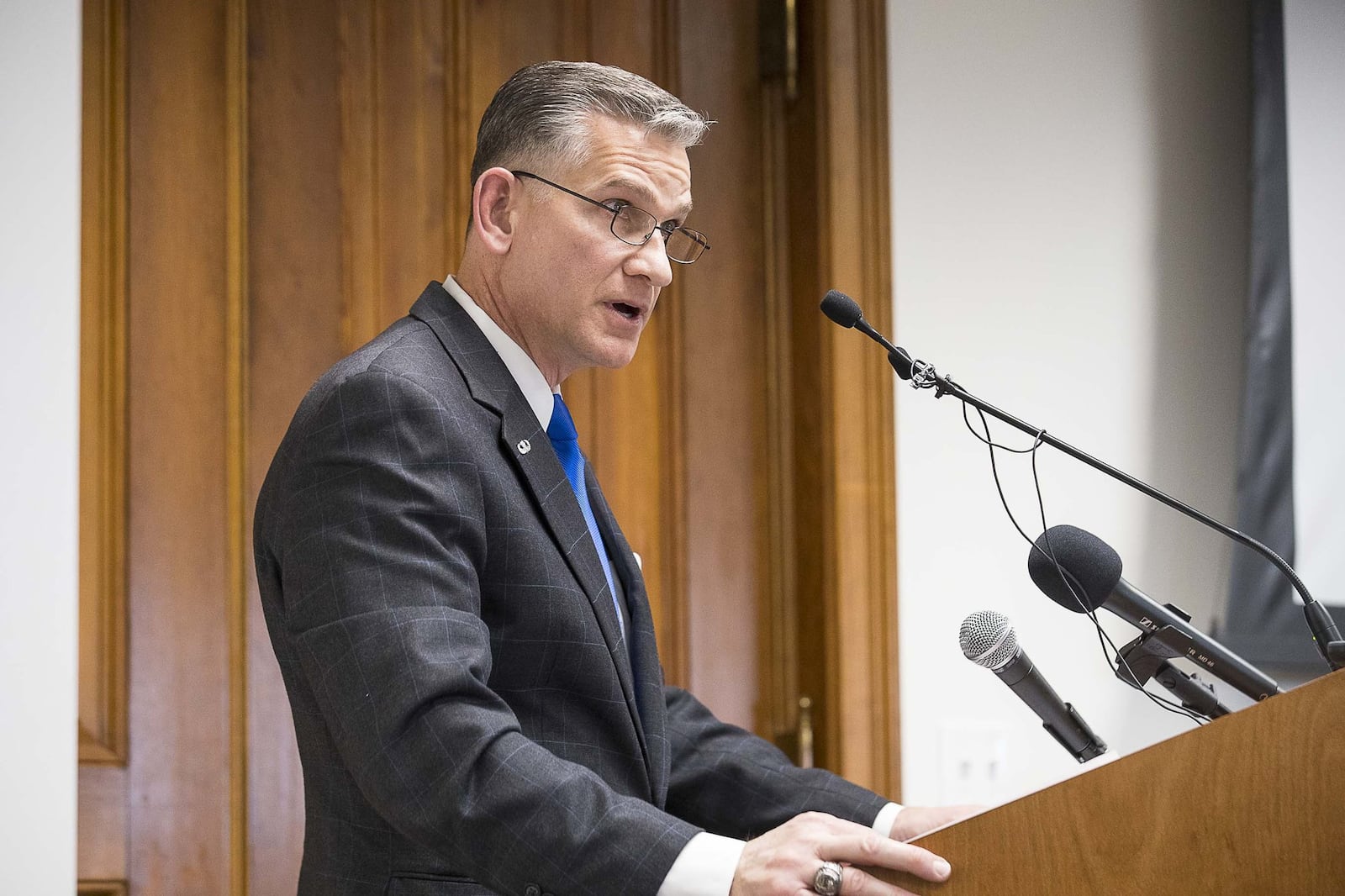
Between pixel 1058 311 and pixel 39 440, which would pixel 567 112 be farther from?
pixel 1058 311

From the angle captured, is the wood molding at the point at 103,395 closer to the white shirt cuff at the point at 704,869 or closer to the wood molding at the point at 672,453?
the wood molding at the point at 672,453

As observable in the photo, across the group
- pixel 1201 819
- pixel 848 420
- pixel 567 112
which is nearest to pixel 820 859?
pixel 1201 819

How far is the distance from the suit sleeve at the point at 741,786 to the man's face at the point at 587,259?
1.65 feet

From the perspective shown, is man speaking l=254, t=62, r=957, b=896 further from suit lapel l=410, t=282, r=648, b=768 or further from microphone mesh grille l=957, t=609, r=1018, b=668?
microphone mesh grille l=957, t=609, r=1018, b=668

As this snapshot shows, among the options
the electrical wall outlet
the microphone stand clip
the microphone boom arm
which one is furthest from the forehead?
the electrical wall outlet

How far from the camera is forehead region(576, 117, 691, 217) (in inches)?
55.9

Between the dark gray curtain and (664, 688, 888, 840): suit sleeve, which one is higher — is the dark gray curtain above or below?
above

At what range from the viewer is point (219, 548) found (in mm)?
2078

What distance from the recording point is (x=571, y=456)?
1.53 metres

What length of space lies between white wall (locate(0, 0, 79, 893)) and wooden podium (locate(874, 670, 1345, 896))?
4.82 feet

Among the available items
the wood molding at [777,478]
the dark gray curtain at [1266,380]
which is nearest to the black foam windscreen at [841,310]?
the wood molding at [777,478]

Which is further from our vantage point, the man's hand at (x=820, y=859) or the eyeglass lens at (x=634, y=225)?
the eyeglass lens at (x=634, y=225)

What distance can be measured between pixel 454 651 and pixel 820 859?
1.18 ft

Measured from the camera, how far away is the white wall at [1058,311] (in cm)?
248
